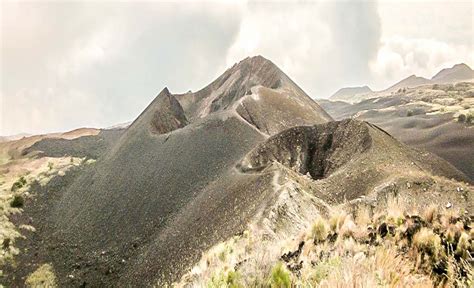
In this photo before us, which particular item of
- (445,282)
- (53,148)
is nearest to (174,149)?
(445,282)

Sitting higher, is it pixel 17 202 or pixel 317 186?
pixel 17 202

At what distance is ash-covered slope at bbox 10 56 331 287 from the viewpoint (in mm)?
23656

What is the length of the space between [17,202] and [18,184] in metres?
9.81

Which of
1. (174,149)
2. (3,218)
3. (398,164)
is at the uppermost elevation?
(3,218)

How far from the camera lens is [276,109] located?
6225 centimetres

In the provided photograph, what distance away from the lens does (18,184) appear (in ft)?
176

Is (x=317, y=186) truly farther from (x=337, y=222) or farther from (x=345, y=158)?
(x=337, y=222)

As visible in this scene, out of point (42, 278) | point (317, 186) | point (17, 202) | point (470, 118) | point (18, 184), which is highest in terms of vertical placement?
point (18, 184)

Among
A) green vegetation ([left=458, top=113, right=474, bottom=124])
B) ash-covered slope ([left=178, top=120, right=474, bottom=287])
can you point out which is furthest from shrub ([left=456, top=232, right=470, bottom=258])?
green vegetation ([left=458, top=113, right=474, bottom=124])

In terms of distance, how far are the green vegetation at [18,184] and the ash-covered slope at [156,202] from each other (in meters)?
4.76

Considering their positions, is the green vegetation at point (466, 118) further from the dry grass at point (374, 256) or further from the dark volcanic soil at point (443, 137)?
the dry grass at point (374, 256)

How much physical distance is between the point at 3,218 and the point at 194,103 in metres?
75.7

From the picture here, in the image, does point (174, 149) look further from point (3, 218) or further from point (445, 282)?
point (445, 282)

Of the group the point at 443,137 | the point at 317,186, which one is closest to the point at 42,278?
the point at 317,186
